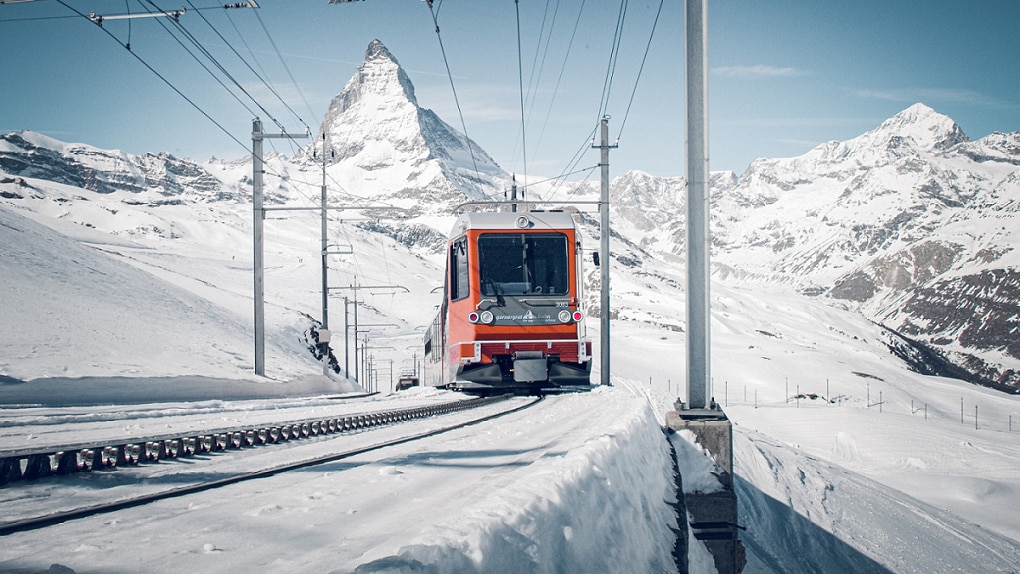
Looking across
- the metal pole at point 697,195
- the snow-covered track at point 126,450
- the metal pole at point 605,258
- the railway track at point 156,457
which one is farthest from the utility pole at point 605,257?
the snow-covered track at point 126,450

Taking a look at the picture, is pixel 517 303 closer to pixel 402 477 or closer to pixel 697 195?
pixel 697 195

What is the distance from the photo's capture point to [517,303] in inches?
682

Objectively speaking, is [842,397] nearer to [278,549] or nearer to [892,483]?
[892,483]

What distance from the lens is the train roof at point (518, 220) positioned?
17.9 m

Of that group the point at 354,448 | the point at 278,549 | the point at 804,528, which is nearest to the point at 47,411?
the point at 354,448

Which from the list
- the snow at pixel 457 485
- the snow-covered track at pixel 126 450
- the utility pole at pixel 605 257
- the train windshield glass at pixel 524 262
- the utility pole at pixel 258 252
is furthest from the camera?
the utility pole at pixel 605 257

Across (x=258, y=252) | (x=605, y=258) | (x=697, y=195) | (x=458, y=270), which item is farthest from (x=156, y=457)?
(x=605, y=258)

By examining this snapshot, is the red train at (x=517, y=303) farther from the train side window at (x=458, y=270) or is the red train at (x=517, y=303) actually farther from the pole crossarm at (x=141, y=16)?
the pole crossarm at (x=141, y=16)

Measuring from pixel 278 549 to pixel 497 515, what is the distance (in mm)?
1260

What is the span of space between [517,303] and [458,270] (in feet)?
6.31

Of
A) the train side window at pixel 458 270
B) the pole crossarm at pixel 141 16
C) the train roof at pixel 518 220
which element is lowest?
the train side window at pixel 458 270

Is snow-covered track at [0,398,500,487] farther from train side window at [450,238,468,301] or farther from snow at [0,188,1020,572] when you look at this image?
train side window at [450,238,468,301]

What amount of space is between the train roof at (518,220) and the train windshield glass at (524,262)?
0.79ft

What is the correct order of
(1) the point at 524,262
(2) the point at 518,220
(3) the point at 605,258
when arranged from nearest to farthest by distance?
(1) the point at 524,262 → (2) the point at 518,220 → (3) the point at 605,258
